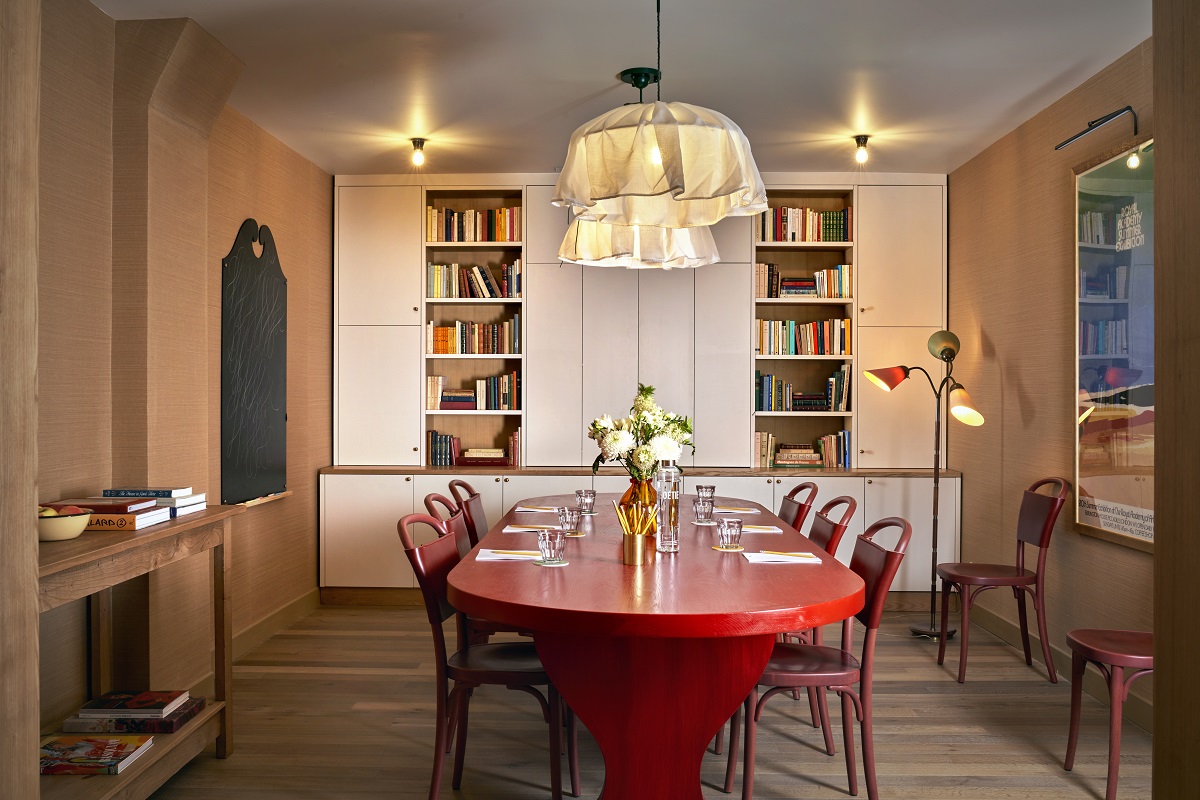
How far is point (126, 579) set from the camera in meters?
2.76

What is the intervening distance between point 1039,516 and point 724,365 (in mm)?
2269

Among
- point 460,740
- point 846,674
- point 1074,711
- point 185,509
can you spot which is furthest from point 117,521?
point 1074,711

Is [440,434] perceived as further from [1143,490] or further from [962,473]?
[1143,490]

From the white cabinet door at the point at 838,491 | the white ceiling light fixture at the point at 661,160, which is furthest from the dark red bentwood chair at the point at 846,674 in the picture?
the white cabinet door at the point at 838,491

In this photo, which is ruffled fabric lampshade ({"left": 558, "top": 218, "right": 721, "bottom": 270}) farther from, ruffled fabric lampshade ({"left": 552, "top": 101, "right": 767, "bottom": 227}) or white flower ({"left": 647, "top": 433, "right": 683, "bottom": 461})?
white flower ({"left": 647, "top": 433, "right": 683, "bottom": 461})

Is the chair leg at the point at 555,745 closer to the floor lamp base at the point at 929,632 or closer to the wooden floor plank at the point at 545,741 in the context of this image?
the wooden floor plank at the point at 545,741

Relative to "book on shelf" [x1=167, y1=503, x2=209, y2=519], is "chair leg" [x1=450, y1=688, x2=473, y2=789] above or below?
below

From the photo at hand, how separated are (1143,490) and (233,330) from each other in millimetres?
4371

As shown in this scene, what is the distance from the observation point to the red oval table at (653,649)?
7.72 ft

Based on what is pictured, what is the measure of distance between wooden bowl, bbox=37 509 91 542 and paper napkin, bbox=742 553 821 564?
215 cm

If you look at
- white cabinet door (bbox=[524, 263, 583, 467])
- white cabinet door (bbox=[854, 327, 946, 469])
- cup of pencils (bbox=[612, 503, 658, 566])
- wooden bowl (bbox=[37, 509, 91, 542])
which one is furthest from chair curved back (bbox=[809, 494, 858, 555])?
wooden bowl (bbox=[37, 509, 91, 542])

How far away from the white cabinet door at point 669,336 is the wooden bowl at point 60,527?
3905 millimetres

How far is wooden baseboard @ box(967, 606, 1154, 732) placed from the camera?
145 inches

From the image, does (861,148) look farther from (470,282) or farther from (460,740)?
(460,740)
